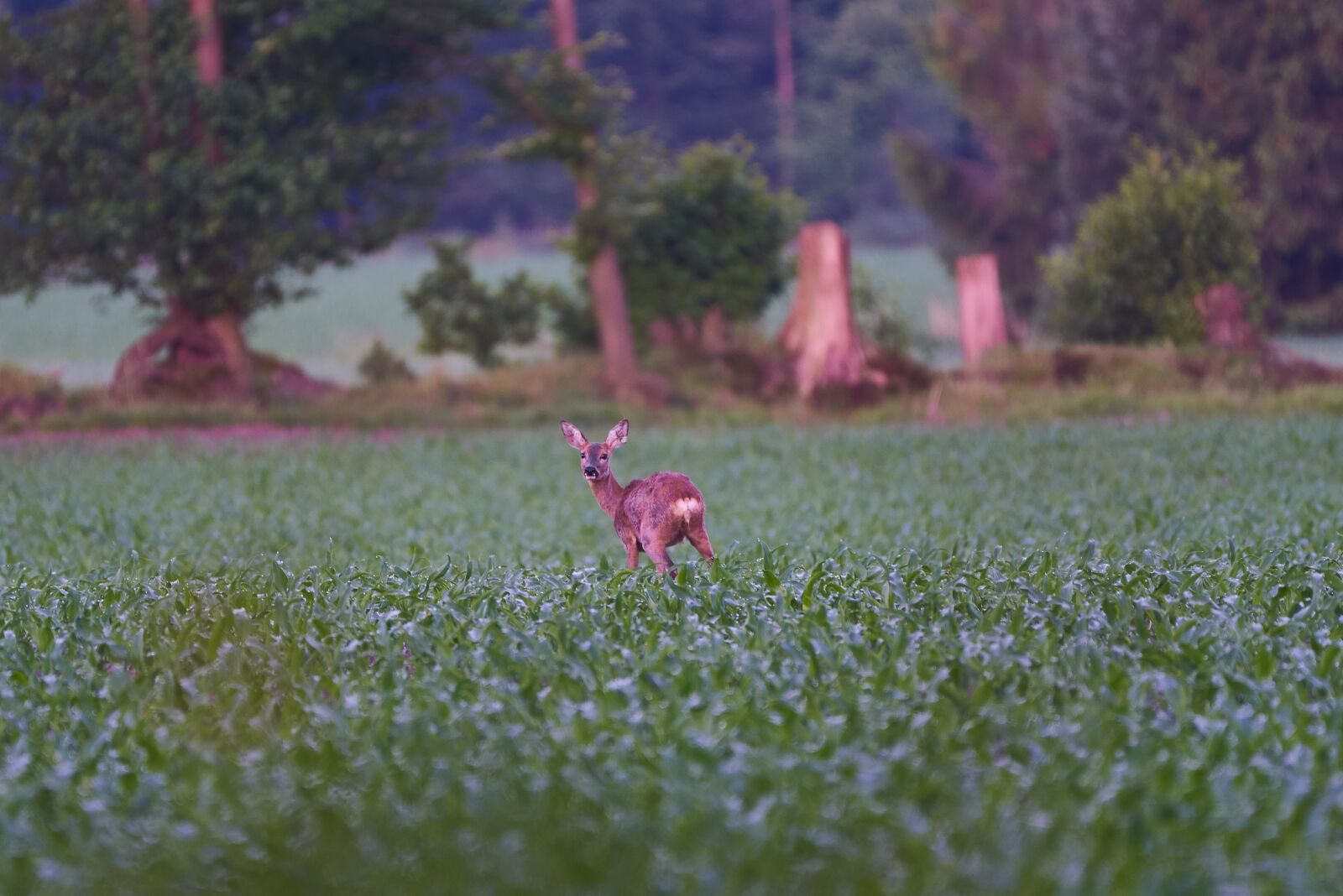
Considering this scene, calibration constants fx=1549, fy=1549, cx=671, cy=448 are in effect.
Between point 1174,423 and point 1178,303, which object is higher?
point 1178,303

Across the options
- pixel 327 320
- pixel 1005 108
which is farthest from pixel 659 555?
pixel 327 320

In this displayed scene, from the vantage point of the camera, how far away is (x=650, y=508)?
26.3 feet

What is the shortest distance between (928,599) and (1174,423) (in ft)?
53.6

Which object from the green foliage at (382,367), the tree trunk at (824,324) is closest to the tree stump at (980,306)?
the tree trunk at (824,324)

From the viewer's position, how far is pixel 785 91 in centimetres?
6275

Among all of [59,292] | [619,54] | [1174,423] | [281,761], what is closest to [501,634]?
[281,761]

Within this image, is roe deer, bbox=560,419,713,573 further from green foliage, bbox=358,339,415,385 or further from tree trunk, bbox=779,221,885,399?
green foliage, bbox=358,339,415,385

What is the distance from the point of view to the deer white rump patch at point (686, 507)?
793 centimetres

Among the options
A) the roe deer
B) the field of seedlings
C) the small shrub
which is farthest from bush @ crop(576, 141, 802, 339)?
the roe deer

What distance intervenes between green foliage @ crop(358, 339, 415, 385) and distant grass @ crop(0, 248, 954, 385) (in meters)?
5.57

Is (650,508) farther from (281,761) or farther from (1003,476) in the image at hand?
(1003,476)

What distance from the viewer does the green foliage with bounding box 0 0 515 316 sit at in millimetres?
26625

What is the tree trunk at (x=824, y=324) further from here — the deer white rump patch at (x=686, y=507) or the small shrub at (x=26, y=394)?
the deer white rump patch at (x=686, y=507)

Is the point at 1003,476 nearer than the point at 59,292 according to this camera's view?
Yes
